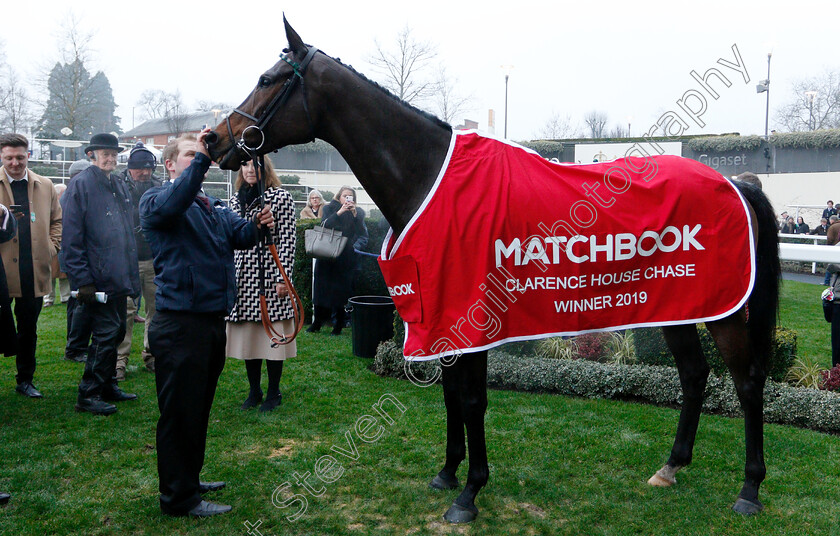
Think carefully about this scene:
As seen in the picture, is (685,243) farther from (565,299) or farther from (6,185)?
(6,185)

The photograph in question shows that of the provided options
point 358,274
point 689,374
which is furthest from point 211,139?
point 358,274

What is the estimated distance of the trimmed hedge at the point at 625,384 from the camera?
4648 millimetres

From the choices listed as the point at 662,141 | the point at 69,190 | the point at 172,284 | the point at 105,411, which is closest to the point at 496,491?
the point at 172,284

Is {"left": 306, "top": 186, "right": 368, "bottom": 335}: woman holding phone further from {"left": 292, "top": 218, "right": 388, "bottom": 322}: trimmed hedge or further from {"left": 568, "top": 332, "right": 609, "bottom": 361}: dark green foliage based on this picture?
{"left": 568, "top": 332, "right": 609, "bottom": 361}: dark green foliage

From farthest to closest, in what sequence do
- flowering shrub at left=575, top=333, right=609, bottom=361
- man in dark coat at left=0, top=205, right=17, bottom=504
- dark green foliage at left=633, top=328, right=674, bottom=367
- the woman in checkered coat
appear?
flowering shrub at left=575, top=333, right=609, bottom=361 < dark green foliage at left=633, top=328, right=674, bottom=367 < the woman in checkered coat < man in dark coat at left=0, top=205, right=17, bottom=504

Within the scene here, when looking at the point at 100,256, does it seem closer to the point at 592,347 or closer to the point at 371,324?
the point at 371,324

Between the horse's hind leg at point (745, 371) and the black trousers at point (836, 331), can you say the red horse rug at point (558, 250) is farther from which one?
the black trousers at point (836, 331)

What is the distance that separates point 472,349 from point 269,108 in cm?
160

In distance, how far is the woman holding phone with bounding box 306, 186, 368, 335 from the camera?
8.00m

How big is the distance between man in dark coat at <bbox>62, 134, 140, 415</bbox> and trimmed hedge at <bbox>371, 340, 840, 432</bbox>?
2496mm

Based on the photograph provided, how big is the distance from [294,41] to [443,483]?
2617 mm

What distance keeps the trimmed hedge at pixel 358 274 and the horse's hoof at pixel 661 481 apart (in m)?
5.02

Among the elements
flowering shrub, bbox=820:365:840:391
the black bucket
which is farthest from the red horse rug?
the black bucket

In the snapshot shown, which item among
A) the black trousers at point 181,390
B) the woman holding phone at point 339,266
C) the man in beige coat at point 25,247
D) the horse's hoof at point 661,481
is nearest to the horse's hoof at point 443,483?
the horse's hoof at point 661,481
